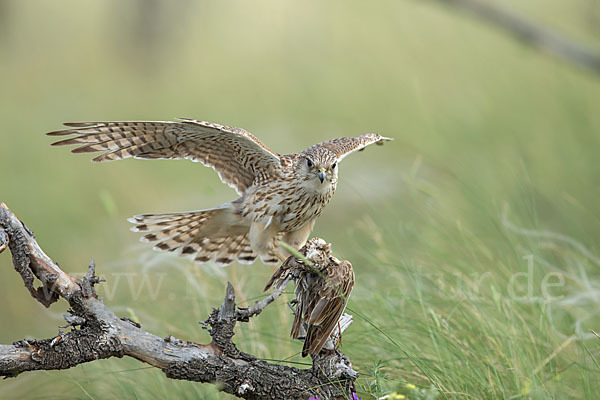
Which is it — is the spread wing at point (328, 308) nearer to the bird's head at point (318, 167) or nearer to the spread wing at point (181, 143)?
the bird's head at point (318, 167)

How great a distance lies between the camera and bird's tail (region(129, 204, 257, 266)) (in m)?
3.93

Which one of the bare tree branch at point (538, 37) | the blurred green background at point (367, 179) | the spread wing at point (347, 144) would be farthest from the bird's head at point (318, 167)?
the bare tree branch at point (538, 37)

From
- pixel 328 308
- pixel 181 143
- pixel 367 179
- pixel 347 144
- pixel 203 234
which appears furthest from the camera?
pixel 367 179

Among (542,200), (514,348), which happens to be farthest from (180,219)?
(542,200)

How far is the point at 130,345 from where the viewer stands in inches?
97.8

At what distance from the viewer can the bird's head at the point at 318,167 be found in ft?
11.7

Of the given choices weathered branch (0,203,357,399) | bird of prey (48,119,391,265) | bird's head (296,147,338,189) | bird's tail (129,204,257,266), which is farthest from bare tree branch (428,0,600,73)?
weathered branch (0,203,357,399)

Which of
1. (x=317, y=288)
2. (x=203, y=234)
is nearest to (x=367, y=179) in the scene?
(x=203, y=234)

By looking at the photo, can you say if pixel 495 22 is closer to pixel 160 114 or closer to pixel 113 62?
pixel 160 114

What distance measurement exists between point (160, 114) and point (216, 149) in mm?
7986

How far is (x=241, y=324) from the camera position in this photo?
12.4 feet

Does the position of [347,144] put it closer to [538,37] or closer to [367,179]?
[538,37]

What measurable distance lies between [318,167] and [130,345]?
145 cm

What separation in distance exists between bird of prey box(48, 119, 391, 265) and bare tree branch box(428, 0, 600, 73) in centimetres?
161
